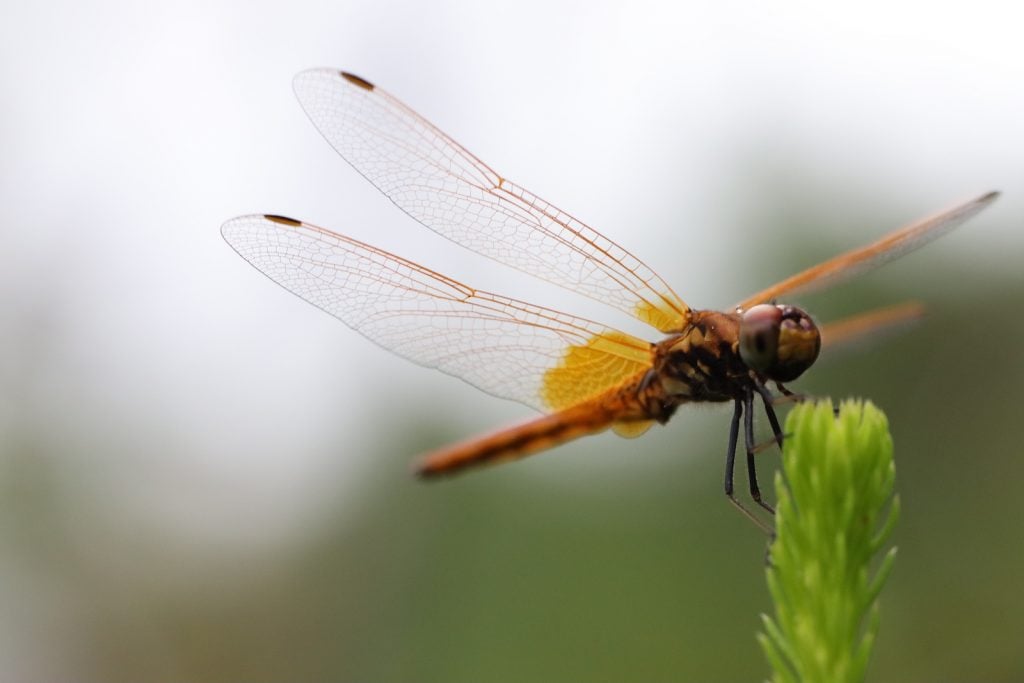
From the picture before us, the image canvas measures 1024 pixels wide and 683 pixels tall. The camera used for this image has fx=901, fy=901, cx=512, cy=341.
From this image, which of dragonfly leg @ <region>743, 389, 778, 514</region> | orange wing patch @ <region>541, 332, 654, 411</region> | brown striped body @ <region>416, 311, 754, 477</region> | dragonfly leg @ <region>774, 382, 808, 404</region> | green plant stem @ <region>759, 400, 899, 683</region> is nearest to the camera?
green plant stem @ <region>759, 400, 899, 683</region>

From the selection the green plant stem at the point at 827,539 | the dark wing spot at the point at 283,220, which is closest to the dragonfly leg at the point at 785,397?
the green plant stem at the point at 827,539

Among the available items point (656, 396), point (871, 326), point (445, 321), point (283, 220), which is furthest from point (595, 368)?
point (283, 220)

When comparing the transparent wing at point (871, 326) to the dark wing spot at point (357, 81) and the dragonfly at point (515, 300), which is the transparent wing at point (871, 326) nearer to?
the dragonfly at point (515, 300)

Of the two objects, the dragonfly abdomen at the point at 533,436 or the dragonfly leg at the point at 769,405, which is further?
the dragonfly leg at the point at 769,405

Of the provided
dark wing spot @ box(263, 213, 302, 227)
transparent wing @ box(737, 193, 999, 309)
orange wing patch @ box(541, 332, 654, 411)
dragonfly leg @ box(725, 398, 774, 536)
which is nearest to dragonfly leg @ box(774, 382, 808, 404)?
dragonfly leg @ box(725, 398, 774, 536)

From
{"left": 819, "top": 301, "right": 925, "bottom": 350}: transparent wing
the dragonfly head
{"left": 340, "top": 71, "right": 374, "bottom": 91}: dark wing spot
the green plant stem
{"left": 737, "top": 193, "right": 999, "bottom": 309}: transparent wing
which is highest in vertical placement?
{"left": 340, "top": 71, "right": 374, "bottom": 91}: dark wing spot

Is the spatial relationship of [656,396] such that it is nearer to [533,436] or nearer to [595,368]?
[595,368]

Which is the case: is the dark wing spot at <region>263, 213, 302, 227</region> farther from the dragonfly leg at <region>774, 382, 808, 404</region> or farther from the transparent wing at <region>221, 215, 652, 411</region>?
the dragonfly leg at <region>774, 382, 808, 404</region>
